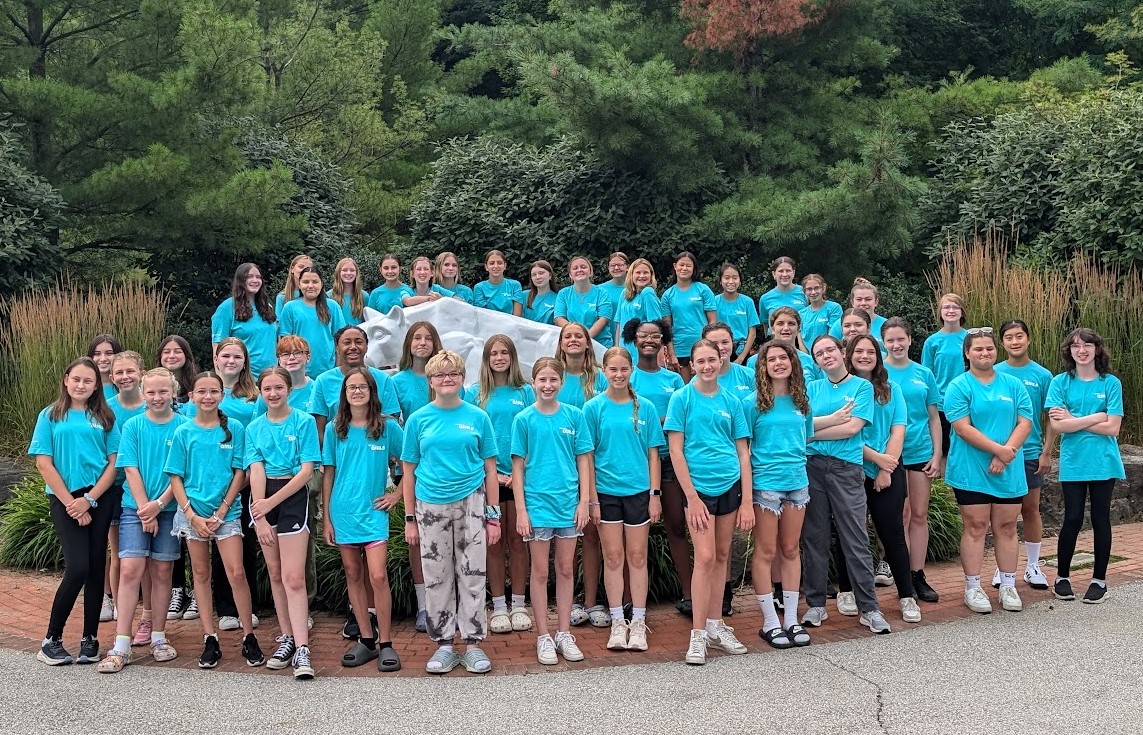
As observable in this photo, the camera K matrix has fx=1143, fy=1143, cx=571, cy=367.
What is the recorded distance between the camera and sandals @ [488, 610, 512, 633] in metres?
6.61

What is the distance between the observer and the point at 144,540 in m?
6.20

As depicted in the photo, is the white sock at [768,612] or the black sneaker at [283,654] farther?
the white sock at [768,612]

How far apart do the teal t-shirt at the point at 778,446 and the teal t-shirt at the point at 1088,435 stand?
1903mm

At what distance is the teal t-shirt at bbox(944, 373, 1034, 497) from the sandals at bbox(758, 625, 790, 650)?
1.50m

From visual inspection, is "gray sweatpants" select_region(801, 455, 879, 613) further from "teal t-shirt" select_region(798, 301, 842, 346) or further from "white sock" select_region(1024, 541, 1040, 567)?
"teal t-shirt" select_region(798, 301, 842, 346)

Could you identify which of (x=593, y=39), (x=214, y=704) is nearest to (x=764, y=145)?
(x=593, y=39)

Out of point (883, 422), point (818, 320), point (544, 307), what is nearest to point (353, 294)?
point (544, 307)

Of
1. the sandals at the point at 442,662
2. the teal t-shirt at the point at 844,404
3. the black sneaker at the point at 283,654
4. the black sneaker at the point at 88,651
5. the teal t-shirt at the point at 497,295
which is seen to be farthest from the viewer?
the teal t-shirt at the point at 497,295

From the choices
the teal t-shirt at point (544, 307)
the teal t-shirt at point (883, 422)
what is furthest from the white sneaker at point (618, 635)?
the teal t-shirt at point (544, 307)

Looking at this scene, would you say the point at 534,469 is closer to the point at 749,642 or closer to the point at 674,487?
the point at 674,487

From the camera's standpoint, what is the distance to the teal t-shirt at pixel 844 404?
6.45m

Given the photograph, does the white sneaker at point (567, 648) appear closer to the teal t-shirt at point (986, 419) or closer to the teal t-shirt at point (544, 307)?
the teal t-shirt at point (986, 419)

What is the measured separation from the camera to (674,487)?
667 cm

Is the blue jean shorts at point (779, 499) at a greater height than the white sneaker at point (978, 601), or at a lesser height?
greater
